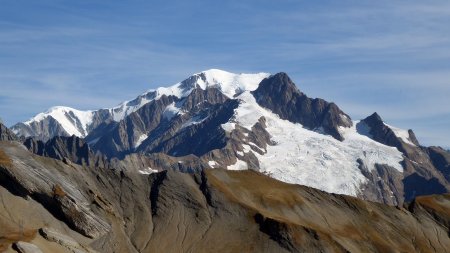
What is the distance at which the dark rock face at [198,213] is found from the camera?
145m

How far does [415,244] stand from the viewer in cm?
18700

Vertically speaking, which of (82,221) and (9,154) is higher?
(9,154)

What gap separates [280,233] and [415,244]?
4330cm

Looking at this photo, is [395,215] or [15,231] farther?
[395,215]

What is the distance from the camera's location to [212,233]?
164m

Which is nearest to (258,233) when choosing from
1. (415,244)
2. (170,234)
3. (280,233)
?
(280,233)

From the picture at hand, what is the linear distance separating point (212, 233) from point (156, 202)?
15.2 meters

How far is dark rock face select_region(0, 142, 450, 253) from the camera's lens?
145375mm

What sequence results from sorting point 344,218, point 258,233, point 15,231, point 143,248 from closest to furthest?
1. point 15,231
2. point 143,248
3. point 258,233
4. point 344,218

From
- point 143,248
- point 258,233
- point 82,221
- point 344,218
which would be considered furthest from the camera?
point 344,218

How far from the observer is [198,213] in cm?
16900

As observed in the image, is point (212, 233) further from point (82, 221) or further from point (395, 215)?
point (395, 215)

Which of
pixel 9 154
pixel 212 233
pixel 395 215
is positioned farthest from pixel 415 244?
pixel 9 154

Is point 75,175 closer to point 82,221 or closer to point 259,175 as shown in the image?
point 82,221
